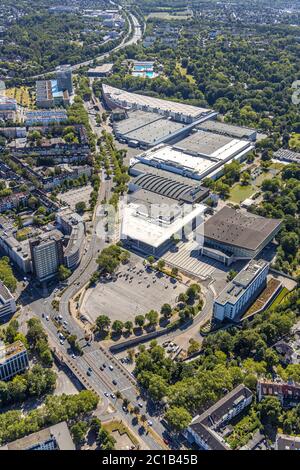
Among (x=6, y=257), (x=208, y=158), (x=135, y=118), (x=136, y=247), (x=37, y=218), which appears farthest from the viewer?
(x=135, y=118)

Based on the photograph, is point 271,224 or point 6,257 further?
point 271,224

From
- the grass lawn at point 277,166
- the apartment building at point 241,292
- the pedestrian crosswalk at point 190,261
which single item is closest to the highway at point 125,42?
the grass lawn at point 277,166

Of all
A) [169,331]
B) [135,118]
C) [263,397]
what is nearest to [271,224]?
[169,331]

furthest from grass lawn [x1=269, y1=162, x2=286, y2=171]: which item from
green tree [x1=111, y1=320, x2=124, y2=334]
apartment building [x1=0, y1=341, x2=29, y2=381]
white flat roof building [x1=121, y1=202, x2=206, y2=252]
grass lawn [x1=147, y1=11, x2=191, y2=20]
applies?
grass lawn [x1=147, y1=11, x2=191, y2=20]

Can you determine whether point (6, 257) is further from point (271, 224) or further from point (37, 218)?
point (271, 224)

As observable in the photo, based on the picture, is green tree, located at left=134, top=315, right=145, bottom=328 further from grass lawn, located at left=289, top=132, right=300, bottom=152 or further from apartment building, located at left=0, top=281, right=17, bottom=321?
grass lawn, located at left=289, top=132, right=300, bottom=152

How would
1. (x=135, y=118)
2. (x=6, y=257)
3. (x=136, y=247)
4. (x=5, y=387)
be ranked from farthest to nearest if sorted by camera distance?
(x=135, y=118), (x=136, y=247), (x=6, y=257), (x=5, y=387)
